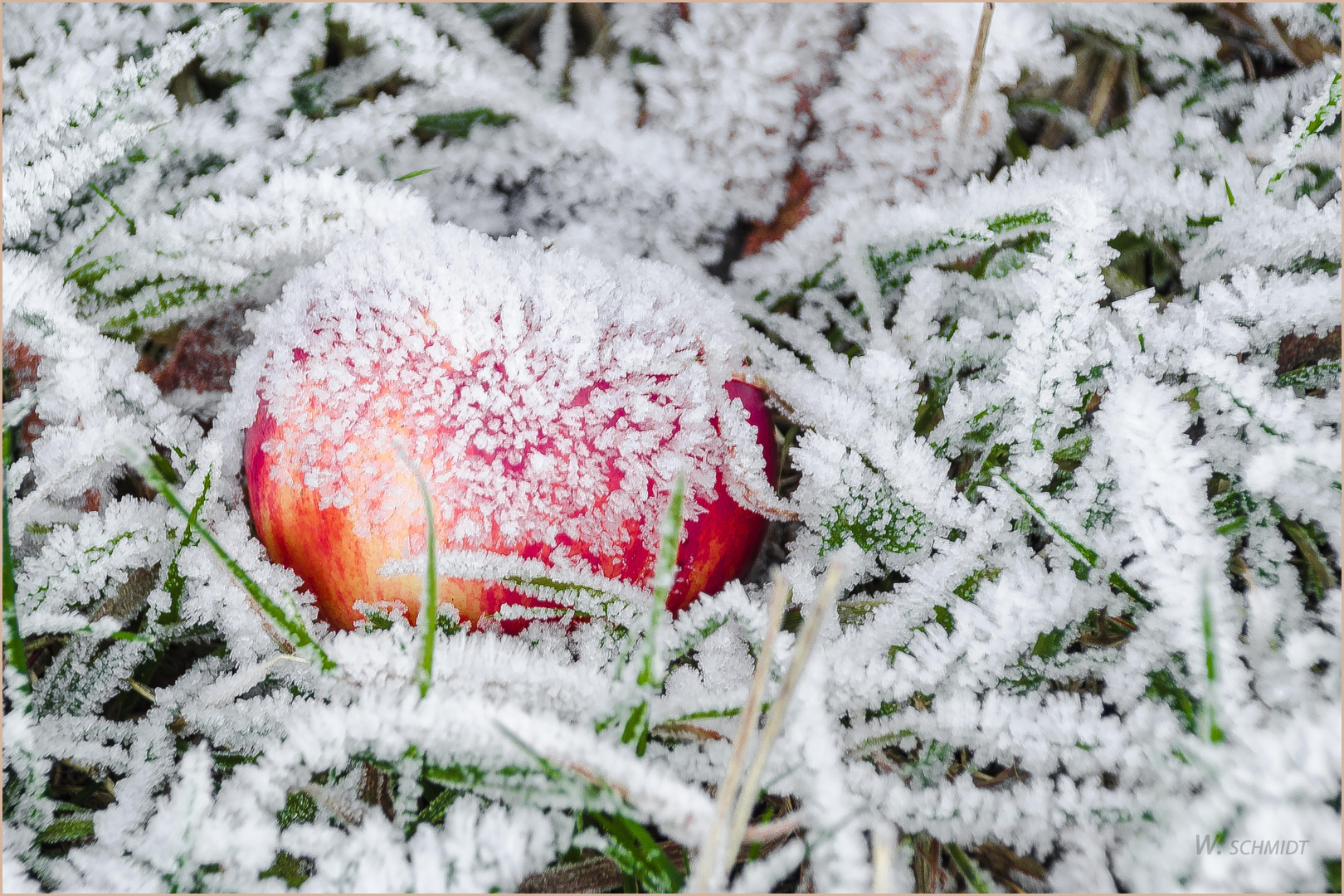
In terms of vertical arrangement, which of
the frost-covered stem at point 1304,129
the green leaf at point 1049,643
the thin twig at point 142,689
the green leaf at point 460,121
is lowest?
the thin twig at point 142,689

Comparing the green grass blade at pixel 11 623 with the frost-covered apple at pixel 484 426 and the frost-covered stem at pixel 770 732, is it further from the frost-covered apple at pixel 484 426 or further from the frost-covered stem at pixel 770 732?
the frost-covered stem at pixel 770 732

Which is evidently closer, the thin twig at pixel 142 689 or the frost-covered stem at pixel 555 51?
the thin twig at pixel 142 689

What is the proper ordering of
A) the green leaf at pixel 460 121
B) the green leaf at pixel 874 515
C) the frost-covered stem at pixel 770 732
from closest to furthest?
the frost-covered stem at pixel 770 732, the green leaf at pixel 874 515, the green leaf at pixel 460 121

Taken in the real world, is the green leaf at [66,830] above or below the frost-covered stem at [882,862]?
below

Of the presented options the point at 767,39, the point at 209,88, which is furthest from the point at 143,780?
the point at 767,39

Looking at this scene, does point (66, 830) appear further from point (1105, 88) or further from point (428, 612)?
point (1105, 88)

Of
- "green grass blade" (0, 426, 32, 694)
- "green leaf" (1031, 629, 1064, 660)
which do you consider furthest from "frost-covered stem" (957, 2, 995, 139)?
"green grass blade" (0, 426, 32, 694)

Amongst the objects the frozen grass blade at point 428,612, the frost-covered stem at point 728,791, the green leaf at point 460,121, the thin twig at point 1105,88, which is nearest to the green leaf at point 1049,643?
the frost-covered stem at point 728,791

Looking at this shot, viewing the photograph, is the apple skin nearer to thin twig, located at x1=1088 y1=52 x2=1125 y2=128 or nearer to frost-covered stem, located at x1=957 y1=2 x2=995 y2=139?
frost-covered stem, located at x1=957 y1=2 x2=995 y2=139
